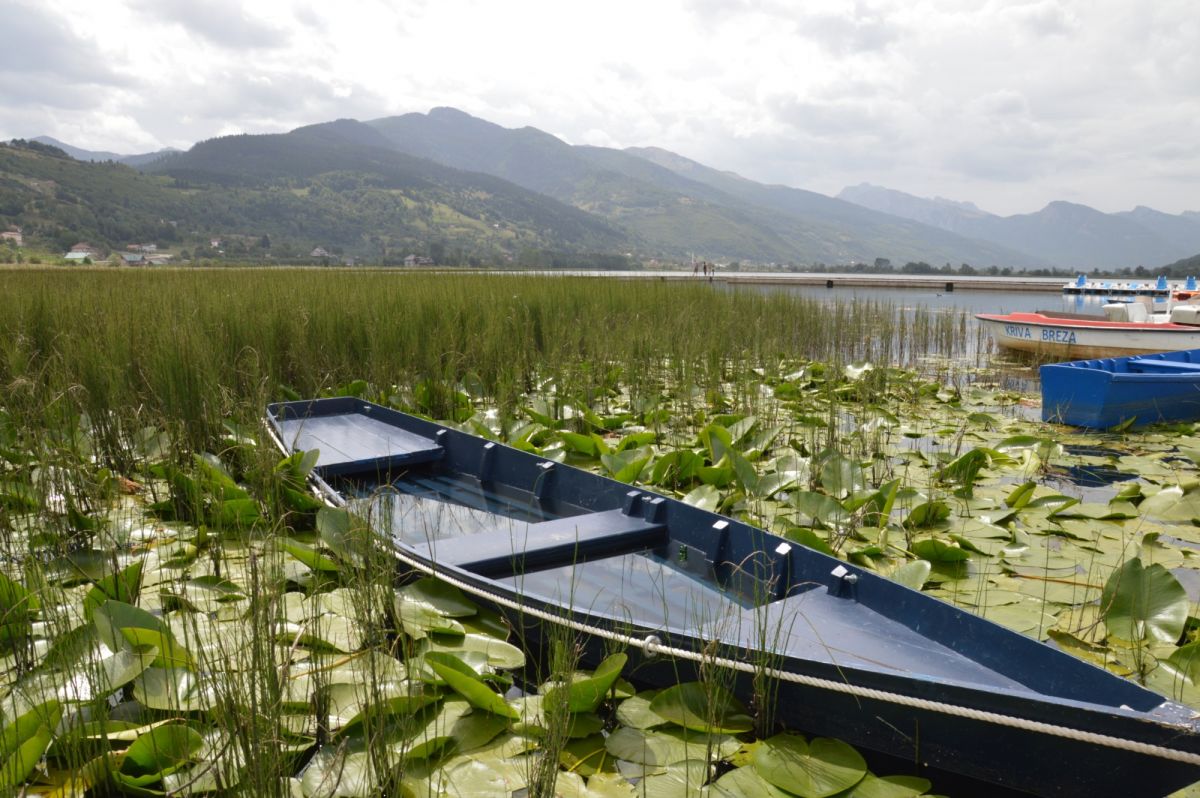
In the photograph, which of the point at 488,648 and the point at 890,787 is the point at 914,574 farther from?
the point at 488,648

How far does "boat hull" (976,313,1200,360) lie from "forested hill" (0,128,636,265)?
108 feet

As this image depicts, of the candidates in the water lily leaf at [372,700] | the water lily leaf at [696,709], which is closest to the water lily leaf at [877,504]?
the water lily leaf at [696,709]

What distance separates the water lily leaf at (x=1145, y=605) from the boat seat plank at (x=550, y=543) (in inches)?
63.5

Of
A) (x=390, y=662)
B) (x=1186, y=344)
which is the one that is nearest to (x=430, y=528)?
(x=390, y=662)

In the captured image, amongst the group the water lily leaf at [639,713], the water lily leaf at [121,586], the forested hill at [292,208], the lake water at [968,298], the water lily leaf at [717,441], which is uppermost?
the forested hill at [292,208]

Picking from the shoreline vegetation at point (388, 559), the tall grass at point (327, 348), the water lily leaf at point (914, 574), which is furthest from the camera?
the tall grass at point (327, 348)

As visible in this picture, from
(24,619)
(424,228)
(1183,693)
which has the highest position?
(424,228)

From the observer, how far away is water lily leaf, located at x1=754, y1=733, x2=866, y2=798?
1.84 m

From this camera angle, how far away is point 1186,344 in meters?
9.05

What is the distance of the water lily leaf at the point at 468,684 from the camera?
207cm

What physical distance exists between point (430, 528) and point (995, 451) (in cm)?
364

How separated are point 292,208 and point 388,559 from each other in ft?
337

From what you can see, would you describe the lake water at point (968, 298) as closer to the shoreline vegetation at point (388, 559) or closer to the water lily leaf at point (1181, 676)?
the shoreline vegetation at point (388, 559)

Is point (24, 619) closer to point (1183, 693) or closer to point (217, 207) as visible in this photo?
point (1183, 693)
